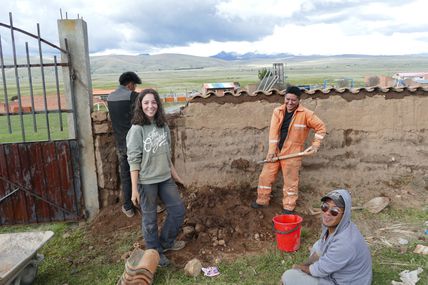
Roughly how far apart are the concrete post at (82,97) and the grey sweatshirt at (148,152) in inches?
74.0

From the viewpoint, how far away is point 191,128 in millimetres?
6094

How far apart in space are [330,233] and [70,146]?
4.02m

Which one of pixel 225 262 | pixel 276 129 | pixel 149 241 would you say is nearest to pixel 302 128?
pixel 276 129

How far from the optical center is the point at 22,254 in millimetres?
4004

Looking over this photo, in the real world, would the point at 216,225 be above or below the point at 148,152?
below

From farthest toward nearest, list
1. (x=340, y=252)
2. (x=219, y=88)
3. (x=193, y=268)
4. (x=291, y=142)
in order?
(x=219, y=88)
(x=291, y=142)
(x=193, y=268)
(x=340, y=252)

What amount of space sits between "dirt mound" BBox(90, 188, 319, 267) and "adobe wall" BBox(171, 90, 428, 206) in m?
0.44

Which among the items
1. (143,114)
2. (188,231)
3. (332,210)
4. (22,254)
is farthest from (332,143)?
(22,254)

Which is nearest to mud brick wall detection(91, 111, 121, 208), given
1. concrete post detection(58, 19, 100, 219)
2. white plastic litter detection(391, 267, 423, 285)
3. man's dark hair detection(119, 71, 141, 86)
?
concrete post detection(58, 19, 100, 219)

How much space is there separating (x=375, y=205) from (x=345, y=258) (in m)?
2.95

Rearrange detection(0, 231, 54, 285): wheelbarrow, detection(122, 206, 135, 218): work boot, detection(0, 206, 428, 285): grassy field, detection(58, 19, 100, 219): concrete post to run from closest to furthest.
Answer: detection(0, 231, 54, 285): wheelbarrow < detection(0, 206, 428, 285): grassy field < detection(58, 19, 100, 219): concrete post < detection(122, 206, 135, 218): work boot

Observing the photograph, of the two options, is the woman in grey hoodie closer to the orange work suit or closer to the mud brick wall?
the orange work suit

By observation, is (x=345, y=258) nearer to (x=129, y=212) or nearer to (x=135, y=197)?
(x=135, y=197)

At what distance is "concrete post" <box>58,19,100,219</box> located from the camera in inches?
214
